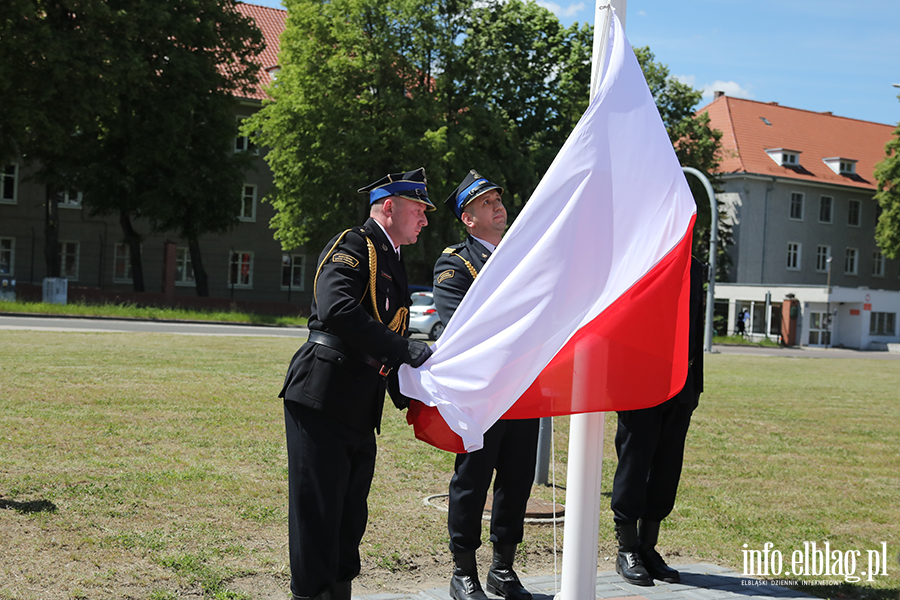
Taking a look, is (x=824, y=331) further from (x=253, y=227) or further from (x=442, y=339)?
(x=442, y=339)

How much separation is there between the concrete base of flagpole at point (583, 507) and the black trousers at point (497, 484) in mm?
1139

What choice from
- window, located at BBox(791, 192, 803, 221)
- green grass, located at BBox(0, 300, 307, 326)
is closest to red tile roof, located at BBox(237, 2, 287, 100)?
green grass, located at BBox(0, 300, 307, 326)

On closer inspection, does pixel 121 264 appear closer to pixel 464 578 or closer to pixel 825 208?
pixel 825 208

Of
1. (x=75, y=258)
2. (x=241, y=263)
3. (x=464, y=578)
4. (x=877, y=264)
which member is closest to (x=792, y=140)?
(x=877, y=264)

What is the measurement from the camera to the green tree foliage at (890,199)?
56.5 meters

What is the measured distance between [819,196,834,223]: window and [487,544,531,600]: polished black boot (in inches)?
2419

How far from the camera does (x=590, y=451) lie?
13.0 ft

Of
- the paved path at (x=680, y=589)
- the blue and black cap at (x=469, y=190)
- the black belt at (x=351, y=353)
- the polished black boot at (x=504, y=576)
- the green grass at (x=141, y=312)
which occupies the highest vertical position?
the blue and black cap at (x=469, y=190)

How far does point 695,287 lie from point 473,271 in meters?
1.54

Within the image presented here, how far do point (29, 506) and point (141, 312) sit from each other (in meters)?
29.5

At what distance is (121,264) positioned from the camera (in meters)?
49.4

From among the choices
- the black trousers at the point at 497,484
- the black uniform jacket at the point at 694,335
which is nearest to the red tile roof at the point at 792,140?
the black uniform jacket at the point at 694,335

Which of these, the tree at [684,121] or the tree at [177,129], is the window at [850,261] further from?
the tree at [177,129]

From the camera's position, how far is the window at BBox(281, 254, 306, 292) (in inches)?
2063
